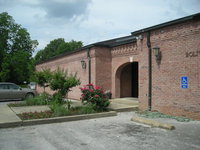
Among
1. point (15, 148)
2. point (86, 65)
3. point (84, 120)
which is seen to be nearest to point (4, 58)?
point (86, 65)

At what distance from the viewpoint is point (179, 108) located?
8.63m

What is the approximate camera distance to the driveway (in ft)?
16.8

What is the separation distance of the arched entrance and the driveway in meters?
7.20

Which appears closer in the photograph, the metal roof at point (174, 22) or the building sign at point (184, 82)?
the metal roof at point (174, 22)

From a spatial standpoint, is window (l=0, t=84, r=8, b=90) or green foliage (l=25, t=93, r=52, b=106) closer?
green foliage (l=25, t=93, r=52, b=106)

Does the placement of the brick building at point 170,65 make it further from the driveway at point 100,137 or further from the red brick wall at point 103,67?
the red brick wall at point 103,67

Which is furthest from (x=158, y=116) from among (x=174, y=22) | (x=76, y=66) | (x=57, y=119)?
(x=76, y=66)

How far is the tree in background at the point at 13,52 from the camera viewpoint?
1368 inches

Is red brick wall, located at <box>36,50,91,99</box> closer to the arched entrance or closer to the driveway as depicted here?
the arched entrance

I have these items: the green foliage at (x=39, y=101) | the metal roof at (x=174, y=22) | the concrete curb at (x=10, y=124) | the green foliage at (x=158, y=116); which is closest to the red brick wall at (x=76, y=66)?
the green foliage at (x=39, y=101)

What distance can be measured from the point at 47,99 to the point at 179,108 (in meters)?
8.14

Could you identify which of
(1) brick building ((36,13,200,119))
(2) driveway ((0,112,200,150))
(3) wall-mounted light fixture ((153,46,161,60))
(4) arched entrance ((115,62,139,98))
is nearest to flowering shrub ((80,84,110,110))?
(2) driveway ((0,112,200,150))

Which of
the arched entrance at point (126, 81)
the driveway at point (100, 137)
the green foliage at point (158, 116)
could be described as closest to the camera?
the driveway at point (100, 137)

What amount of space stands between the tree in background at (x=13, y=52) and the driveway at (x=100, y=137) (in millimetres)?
28179
